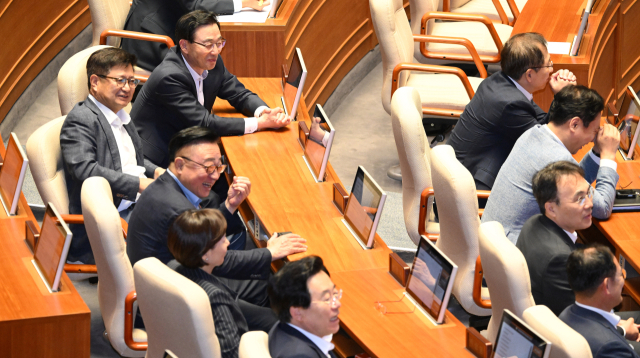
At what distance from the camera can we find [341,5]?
6188 mm

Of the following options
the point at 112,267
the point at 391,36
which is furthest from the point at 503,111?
the point at 112,267

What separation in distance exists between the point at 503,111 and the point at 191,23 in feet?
5.02

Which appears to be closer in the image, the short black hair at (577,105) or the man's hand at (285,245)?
the man's hand at (285,245)

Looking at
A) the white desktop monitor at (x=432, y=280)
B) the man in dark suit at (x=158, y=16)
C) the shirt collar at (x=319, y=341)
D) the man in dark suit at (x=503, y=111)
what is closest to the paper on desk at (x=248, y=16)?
the man in dark suit at (x=158, y=16)

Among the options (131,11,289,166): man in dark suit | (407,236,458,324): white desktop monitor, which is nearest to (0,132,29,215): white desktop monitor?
(131,11,289,166): man in dark suit

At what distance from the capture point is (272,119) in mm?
4117

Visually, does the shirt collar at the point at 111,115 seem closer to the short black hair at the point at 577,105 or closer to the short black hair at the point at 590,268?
the short black hair at the point at 577,105

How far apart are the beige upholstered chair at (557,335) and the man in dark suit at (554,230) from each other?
458 mm

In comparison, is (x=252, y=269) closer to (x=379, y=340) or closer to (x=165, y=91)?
(x=379, y=340)

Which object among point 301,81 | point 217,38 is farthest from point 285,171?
point 217,38

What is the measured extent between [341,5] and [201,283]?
3.84m

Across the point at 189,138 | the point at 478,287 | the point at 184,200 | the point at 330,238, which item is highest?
the point at 189,138

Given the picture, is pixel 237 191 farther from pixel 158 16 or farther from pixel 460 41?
pixel 460 41

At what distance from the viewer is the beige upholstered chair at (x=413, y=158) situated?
373 cm
